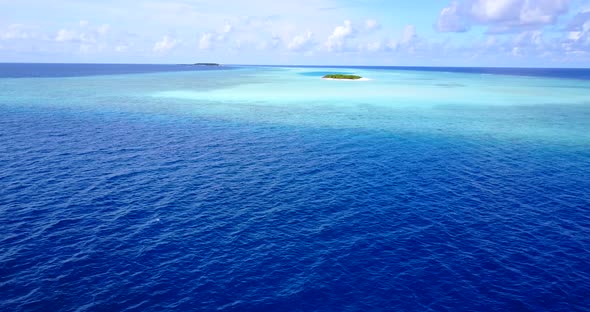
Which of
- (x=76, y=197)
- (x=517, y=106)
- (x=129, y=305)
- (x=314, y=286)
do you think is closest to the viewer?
(x=129, y=305)

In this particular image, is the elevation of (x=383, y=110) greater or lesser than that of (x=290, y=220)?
greater

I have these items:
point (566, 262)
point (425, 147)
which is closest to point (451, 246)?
point (566, 262)

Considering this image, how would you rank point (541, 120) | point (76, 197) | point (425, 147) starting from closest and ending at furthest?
1. point (76, 197)
2. point (425, 147)
3. point (541, 120)

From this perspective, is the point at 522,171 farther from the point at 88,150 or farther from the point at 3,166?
the point at 3,166

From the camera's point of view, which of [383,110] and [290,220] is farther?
[383,110]

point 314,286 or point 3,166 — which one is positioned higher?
point 3,166

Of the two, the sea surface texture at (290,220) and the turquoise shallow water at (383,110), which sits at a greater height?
the turquoise shallow water at (383,110)

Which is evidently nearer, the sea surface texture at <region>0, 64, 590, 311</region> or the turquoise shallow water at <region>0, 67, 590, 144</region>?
the sea surface texture at <region>0, 64, 590, 311</region>

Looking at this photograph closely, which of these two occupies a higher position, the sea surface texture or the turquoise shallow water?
the turquoise shallow water
